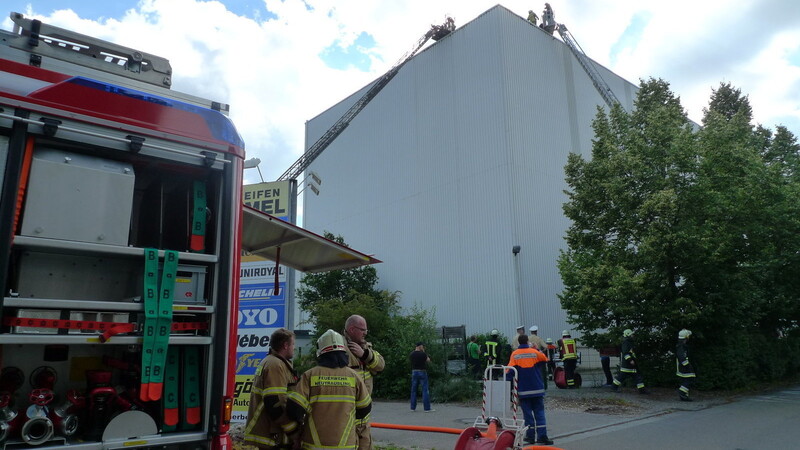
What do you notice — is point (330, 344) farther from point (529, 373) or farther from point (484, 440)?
point (529, 373)

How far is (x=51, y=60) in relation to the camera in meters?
3.72

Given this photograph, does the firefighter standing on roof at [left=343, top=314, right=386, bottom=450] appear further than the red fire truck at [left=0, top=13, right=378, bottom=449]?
Yes

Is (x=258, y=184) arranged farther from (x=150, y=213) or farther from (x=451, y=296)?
(x=451, y=296)

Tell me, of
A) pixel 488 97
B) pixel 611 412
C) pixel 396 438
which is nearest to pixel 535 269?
pixel 488 97

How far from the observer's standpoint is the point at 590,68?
32812mm

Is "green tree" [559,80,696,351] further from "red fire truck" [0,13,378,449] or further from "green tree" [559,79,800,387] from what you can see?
"red fire truck" [0,13,378,449]

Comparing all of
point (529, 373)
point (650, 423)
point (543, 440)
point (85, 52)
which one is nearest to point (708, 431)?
point (650, 423)

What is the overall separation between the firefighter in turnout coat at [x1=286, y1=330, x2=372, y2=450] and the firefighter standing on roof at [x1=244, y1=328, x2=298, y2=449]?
0.37 feet

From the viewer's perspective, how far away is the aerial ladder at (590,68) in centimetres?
3219

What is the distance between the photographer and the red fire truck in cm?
324

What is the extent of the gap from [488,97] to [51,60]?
1015 inches

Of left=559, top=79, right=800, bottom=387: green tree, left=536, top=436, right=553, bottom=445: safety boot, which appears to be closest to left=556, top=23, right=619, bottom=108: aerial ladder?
left=559, top=79, right=800, bottom=387: green tree

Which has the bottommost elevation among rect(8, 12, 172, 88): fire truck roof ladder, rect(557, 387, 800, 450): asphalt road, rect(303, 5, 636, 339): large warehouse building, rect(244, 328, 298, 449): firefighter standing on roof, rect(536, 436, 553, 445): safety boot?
rect(557, 387, 800, 450): asphalt road

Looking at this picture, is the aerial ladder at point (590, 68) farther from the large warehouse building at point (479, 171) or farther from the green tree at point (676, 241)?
the green tree at point (676, 241)
